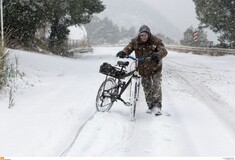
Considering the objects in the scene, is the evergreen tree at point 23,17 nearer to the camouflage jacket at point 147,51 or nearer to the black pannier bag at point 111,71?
the camouflage jacket at point 147,51

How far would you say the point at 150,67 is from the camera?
29.5 ft

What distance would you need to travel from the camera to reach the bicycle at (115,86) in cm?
853

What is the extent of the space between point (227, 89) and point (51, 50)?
18.8m

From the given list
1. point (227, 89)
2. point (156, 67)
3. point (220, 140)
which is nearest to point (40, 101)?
point (156, 67)

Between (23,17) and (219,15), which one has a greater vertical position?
(219,15)

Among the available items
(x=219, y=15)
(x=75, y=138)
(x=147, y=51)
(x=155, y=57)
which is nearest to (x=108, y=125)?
(x=75, y=138)

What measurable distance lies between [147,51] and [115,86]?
3.43 ft

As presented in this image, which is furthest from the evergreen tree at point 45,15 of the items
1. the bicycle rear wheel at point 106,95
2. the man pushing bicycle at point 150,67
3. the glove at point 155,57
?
the glove at point 155,57

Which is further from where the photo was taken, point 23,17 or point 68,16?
point 68,16

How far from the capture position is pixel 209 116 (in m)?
9.03

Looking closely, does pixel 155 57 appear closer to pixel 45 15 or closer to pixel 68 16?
pixel 45 15

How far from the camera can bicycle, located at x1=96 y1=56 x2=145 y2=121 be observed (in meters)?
8.53

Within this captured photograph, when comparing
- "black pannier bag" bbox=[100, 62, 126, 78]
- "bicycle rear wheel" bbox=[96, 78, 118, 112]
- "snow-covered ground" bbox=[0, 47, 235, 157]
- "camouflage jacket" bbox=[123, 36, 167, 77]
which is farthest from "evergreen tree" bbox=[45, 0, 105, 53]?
"black pannier bag" bbox=[100, 62, 126, 78]

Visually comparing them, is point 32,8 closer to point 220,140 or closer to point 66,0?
point 66,0
